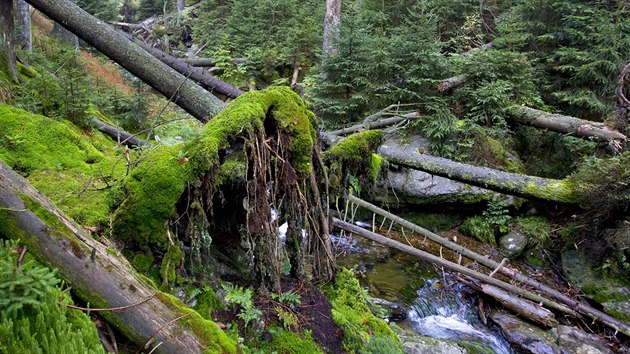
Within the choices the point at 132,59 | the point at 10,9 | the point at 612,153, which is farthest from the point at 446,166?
the point at 10,9

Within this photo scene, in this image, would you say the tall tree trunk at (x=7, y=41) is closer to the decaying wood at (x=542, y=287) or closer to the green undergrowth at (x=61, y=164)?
the green undergrowth at (x=61, y=164)

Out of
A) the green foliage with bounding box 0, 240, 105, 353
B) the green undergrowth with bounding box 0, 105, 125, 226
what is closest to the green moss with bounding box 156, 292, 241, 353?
the green foliage with bounding box 0, 240, 105, 353

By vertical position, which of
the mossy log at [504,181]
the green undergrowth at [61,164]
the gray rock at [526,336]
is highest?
the green undergrowth at [61,164]

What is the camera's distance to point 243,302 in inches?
123

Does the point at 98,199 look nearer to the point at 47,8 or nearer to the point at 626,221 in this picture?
the point at 47,8

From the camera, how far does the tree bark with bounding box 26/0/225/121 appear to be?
5.70 m

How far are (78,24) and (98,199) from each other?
3.74m

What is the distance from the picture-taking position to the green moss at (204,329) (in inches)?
96.7

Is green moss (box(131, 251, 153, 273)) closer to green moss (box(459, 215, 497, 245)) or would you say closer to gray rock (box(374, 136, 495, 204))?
gray rock (box(374, 136, 495, 204))

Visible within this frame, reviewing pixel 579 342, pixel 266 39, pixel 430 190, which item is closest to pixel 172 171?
pixel 579 342

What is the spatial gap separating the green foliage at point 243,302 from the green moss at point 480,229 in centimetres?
767

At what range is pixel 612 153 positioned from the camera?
350 inches

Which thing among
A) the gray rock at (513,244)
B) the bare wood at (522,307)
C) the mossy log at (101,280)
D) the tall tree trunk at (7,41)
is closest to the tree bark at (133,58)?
the tall tree trunk at (7,41)

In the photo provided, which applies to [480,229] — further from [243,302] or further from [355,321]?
[243,302]
